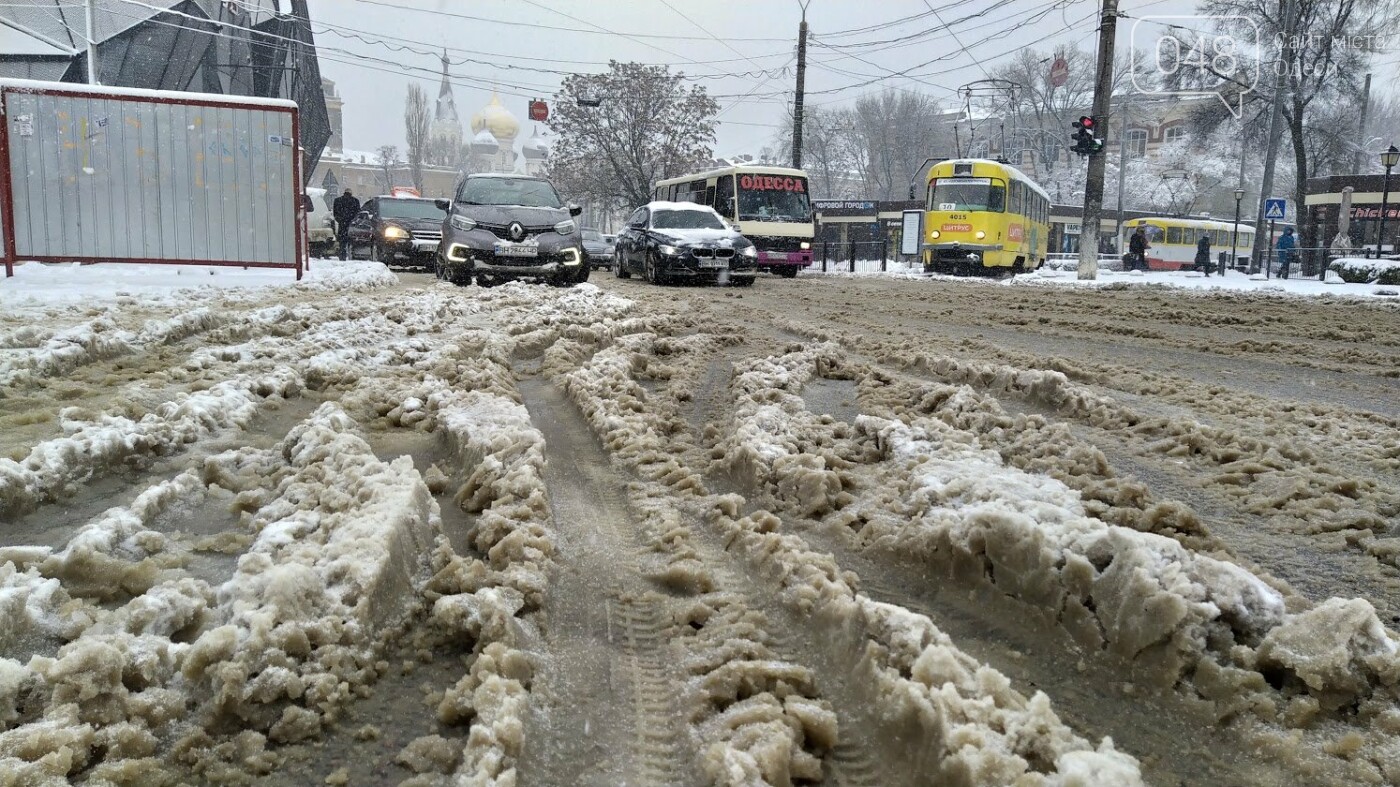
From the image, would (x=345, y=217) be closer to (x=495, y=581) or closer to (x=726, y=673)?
(x=495, y=581)

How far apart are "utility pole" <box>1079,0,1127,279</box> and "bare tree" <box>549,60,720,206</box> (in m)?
23.2

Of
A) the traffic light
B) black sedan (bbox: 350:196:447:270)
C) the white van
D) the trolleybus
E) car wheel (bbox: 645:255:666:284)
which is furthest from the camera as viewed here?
the white van

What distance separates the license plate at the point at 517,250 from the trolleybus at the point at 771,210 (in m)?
11.2

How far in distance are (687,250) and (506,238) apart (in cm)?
397

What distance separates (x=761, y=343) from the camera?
306 inches

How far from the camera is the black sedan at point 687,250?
17000 mm

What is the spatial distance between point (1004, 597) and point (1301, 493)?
5.43ft

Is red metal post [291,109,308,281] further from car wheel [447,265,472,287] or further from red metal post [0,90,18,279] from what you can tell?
red metal post [0,90,18,279]

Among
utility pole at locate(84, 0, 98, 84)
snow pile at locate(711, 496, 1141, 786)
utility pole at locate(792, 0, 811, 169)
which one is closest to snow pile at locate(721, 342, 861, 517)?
snow pile at locate(711, 496, 1141, 786)

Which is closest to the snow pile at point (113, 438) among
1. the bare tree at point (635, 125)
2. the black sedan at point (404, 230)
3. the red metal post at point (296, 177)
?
the red metal post at point (296, 177)

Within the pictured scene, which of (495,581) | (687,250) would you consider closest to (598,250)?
(687,250)

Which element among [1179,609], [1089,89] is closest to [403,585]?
[1179,609]

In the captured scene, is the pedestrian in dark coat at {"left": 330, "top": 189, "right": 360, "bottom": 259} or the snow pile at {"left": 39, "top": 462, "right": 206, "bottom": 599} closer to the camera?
the snow pile at {"left": 39, "top": 462, "right": 206, "bottom": 599}

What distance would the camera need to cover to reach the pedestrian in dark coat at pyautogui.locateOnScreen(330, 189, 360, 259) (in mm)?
23953
